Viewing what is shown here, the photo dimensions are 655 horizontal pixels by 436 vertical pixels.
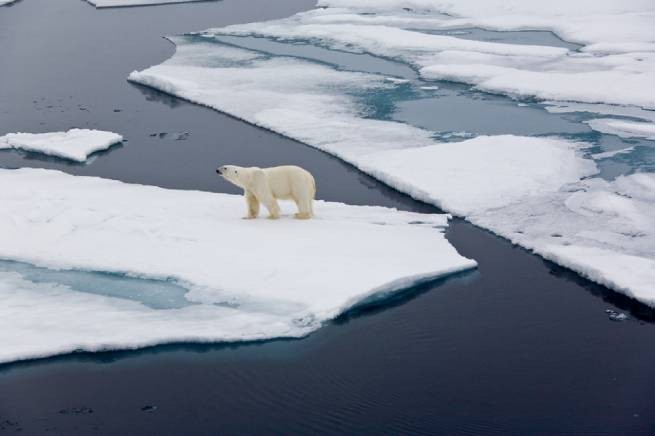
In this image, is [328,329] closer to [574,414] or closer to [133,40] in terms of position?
[574,414]

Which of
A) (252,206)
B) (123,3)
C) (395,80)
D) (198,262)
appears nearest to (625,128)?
(395,80)

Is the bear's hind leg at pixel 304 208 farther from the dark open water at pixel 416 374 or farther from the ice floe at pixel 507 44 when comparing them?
the ice floe at pixel 507 44

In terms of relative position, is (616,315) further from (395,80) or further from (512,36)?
(512,36)

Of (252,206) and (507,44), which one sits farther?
(507,44)

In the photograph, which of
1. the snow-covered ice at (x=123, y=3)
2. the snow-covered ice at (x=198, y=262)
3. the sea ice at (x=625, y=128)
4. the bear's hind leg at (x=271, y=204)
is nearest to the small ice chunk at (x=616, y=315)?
the snow-covered ice at (x=198, y=262)

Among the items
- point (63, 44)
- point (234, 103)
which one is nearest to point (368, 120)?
point (234, 103)

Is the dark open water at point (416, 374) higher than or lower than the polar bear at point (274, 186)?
lower
